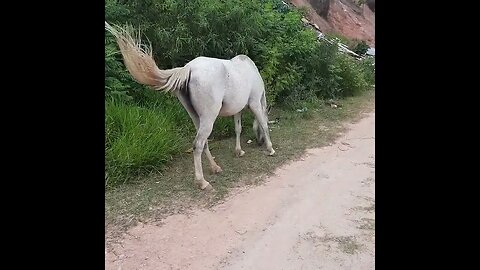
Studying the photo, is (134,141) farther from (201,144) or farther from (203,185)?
(203,185)

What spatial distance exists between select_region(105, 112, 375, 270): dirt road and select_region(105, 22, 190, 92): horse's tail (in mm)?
1170

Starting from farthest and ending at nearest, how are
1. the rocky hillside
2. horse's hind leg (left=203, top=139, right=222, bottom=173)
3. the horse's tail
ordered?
1. the rocky hillside
2. horse's hind leg (left=203, top=139, right=222, bottom=173)
3. the horse's tail

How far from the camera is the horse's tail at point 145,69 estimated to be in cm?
346

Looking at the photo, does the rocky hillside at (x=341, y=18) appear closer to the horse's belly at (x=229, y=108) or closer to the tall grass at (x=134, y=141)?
the tall grass at (x=134, y=141)

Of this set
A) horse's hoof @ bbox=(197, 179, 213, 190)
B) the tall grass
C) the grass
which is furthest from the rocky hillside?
horse's hoof @ bbox=(197, 179, 213, 190)

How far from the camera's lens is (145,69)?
359 centimetres

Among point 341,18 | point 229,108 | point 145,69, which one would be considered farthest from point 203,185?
point 341,18

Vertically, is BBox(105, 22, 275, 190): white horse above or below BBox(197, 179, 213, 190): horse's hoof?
above

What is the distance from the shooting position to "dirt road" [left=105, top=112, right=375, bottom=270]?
8.87 feet

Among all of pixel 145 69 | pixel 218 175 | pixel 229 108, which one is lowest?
pixel 218 175

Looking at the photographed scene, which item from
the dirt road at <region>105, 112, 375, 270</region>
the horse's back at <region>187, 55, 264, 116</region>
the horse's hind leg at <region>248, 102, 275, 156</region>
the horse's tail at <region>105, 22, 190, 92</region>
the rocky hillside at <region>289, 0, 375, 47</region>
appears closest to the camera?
the dirt road at <region>105, 112, 375, 270</region>

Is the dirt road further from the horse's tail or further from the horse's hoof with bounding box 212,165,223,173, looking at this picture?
the horse's tail

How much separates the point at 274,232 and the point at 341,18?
18.3 meters
